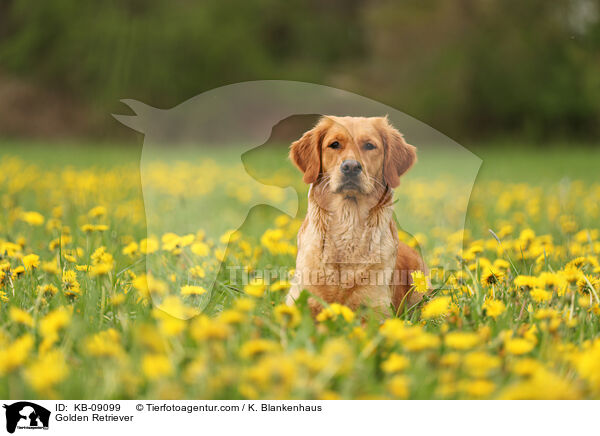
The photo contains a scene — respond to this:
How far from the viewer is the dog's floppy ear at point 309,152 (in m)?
2.24

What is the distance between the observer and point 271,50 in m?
14.4

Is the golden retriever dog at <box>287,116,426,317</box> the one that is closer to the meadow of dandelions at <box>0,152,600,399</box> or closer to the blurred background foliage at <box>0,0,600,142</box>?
the meadow of dandelions at <box>0,152,600,399</box>

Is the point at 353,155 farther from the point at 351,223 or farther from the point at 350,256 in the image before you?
the point at 350,256

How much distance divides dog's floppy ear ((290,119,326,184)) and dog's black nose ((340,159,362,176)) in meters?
0.14

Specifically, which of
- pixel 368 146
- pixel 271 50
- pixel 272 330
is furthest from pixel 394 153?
pixel 271 50

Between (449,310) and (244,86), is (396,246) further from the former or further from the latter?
(244,86)

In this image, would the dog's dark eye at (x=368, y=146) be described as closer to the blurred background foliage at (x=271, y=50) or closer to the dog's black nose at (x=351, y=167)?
the dog's black nose at (x=351, y=167)

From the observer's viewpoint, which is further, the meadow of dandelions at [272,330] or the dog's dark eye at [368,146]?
the dog's dark eye at [368,146]

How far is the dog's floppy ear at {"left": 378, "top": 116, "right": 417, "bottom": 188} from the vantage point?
2.23 metres

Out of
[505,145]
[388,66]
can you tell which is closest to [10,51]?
[388,66]
